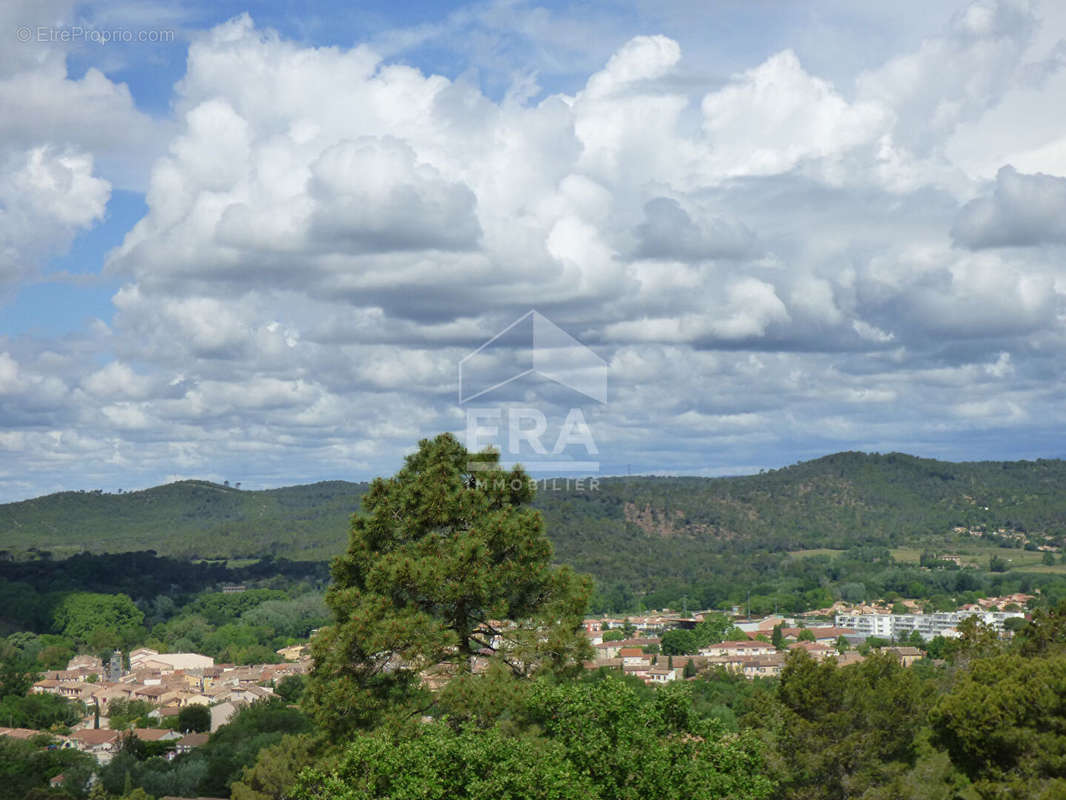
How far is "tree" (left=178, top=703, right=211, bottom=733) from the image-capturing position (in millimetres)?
52625

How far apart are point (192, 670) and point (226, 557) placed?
307 ft

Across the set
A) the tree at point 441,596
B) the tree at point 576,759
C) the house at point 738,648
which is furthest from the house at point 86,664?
the tree at point 576,759

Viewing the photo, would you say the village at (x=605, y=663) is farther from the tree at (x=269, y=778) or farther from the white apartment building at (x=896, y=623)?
the tree at (x=269, y=778)

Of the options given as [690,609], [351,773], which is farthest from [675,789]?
[690,609]

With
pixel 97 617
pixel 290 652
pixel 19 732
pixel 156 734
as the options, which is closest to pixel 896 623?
pixel 290 652

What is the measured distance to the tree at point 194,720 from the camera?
52.6m

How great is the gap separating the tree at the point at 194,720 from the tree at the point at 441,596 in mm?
45029

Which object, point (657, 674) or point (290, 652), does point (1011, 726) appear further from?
point (290, 652)

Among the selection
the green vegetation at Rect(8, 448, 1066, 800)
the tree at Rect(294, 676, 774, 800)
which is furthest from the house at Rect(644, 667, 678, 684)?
the tree at Rect(294, 676, 774, 800)

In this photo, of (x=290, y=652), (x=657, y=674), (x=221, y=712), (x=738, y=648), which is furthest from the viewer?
(x=290, y=652)

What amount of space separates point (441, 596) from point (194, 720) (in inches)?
1826

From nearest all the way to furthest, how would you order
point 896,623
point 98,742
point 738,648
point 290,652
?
point 98,742 < point 738,648 < point 290,652 < point 896,623

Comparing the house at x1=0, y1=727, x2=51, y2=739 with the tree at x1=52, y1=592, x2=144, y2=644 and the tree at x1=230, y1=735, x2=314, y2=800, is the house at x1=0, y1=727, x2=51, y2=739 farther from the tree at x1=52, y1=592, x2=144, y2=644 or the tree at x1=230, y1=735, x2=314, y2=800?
the tree at x1=52, y1=592, x2=144, y2=644

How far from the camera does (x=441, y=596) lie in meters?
11.8
